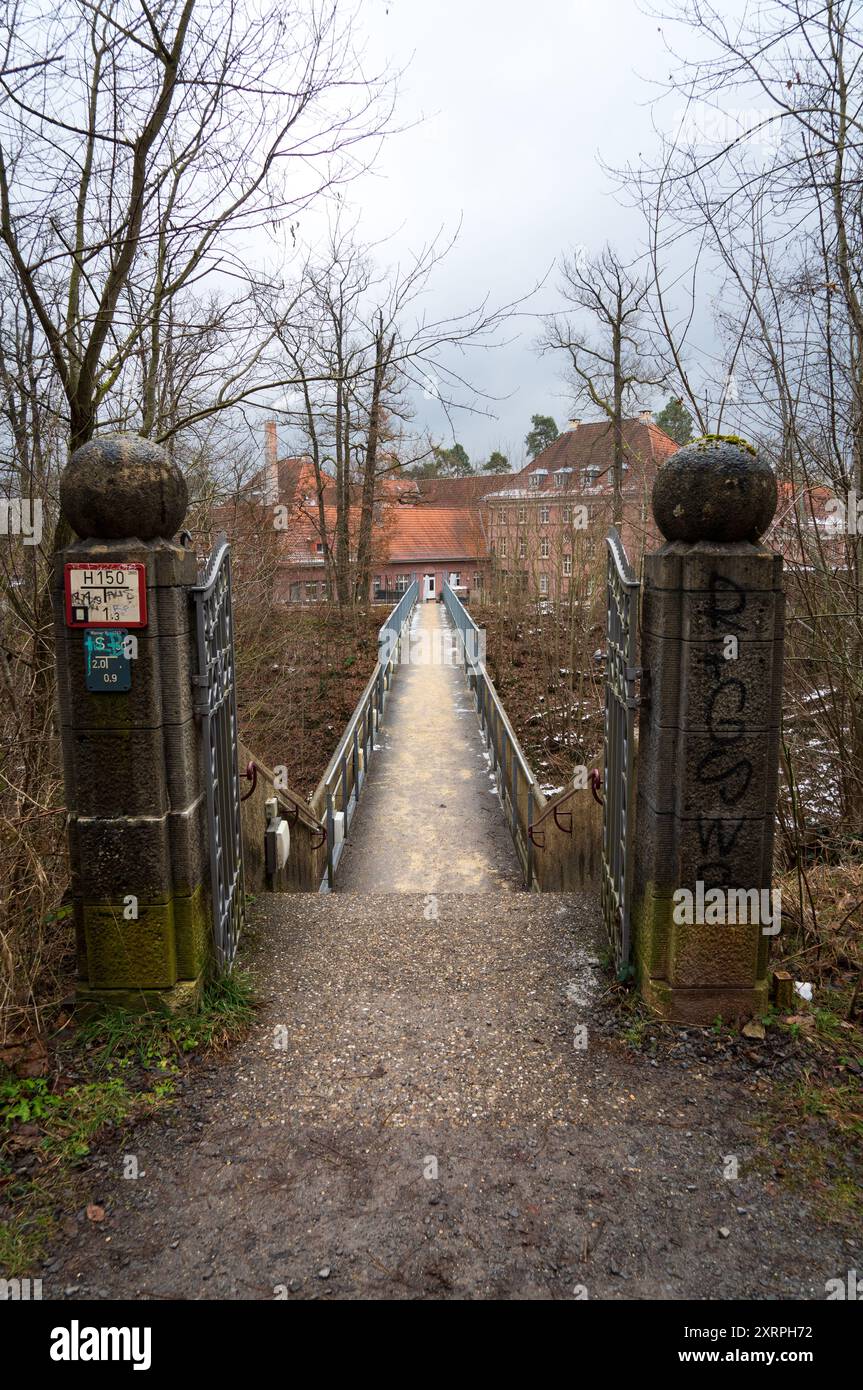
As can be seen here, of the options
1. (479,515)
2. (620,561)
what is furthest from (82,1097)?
(479,515)

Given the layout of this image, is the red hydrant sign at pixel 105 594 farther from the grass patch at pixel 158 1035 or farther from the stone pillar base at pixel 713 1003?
the stone pillar base at pixel 713 1003

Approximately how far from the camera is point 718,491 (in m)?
3.30

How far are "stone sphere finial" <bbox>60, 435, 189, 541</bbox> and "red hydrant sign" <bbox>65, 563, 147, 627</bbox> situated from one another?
0.55 ft

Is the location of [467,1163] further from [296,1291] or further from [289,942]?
[289,942]

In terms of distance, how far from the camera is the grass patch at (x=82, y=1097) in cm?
268

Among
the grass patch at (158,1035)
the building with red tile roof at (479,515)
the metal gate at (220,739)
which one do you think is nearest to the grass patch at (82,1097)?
the grass patch at (158,1035)

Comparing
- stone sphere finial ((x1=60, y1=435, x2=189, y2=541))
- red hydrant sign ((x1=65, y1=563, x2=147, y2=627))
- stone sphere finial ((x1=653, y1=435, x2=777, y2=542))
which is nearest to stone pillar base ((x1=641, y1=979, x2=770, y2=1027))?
stone sphere finial ((x1=653, y1=435, x2=777, y2=542))

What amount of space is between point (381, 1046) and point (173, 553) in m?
2.34

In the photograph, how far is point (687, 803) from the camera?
3465mm

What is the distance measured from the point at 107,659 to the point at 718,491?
2.62 meters

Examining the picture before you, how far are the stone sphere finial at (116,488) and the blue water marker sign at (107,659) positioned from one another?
1.36 feet

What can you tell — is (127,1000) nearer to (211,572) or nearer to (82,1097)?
(82,1097)

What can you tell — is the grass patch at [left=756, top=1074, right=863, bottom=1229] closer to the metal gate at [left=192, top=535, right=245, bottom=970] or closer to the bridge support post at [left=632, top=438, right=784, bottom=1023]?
the bridge support post at [left=632, top=438, right=784, bottom=1023]

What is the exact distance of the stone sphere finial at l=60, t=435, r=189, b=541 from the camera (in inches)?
131
